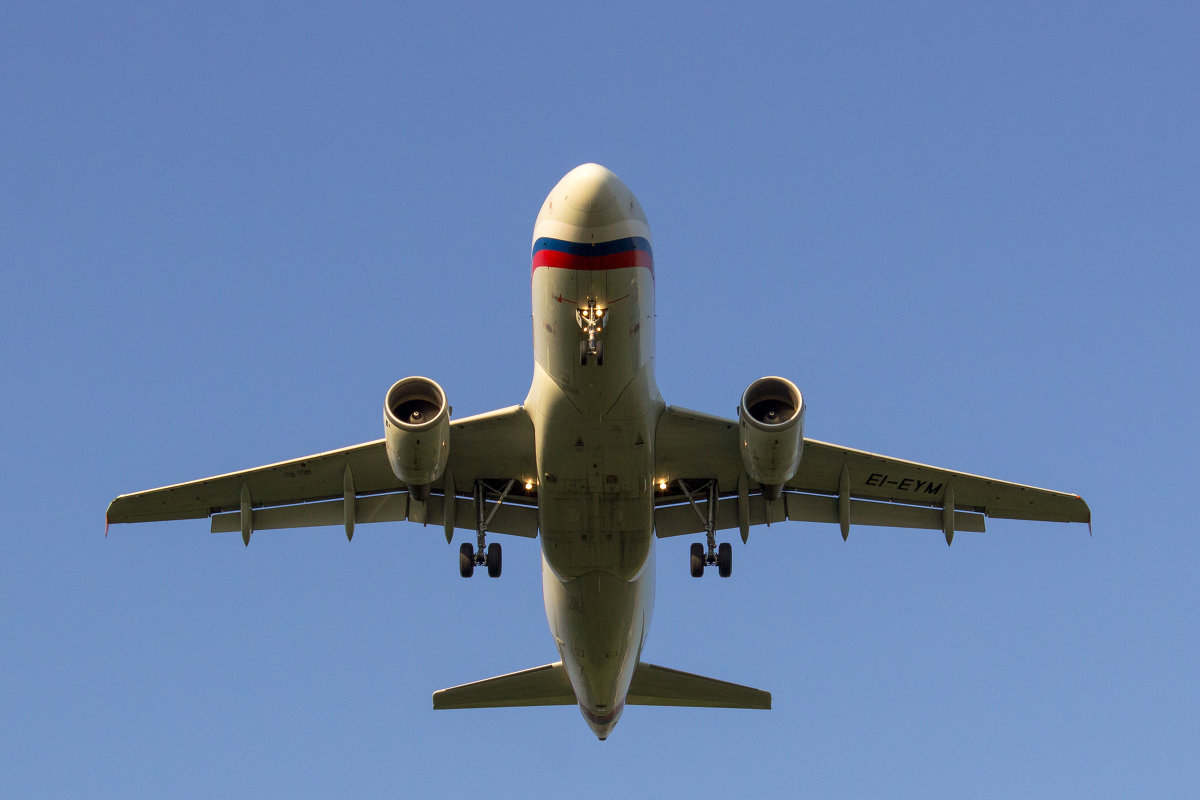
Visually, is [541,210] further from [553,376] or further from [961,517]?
[961,517]

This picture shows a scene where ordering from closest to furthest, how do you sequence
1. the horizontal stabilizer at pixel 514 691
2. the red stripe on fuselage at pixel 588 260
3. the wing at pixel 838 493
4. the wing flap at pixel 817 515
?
the red stripe on fuselage at pixel 588 260, the wing at pixel 838 493, the wing flap at pixel 817 515, the horizontal stabilizer at pixel 514 691

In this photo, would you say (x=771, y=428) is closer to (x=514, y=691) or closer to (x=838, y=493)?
(x=838, y=493)

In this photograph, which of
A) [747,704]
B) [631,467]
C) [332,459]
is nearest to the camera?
[631,467]

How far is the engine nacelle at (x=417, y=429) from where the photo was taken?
2300 centimetres

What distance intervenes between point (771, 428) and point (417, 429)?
17.7 feet

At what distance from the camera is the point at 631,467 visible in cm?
2397

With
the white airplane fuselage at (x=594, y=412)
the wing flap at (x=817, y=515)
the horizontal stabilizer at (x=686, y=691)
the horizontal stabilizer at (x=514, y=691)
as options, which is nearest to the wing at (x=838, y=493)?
the wing flap at (x=817, y=515)

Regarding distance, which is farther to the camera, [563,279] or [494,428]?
[494,428]

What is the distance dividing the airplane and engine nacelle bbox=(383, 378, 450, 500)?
0.11 feet

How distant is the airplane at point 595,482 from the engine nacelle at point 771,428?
3 cm

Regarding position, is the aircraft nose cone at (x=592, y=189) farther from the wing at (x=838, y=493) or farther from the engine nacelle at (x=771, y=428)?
the wing at (x=838, y=493)

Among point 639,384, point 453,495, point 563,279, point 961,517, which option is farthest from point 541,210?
point 961,517

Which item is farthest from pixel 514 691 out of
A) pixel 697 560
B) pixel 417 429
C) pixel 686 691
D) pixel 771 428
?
pixel 771 428

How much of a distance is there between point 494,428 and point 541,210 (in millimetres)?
3936
